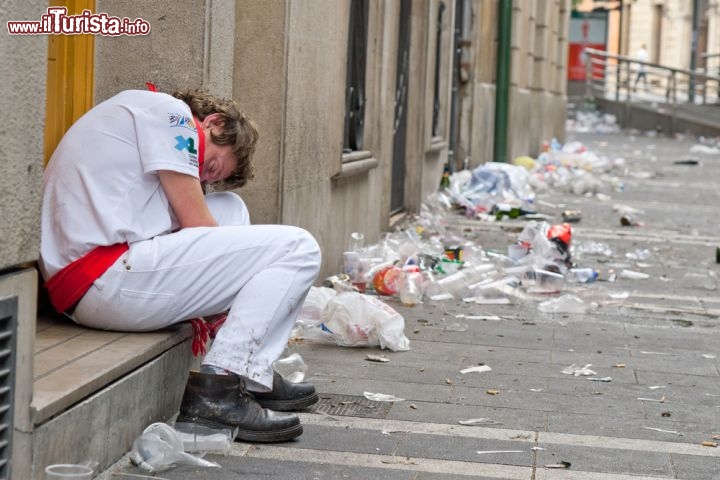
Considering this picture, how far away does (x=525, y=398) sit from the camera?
17.0ft

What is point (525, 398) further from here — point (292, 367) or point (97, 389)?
point (97, 389)

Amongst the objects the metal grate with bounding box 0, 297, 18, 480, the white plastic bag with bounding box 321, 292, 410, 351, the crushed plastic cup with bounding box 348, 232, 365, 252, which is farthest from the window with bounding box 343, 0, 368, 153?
the metal grate with bounding box 0, 297, 18, 480

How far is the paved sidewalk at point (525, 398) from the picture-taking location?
4.18m

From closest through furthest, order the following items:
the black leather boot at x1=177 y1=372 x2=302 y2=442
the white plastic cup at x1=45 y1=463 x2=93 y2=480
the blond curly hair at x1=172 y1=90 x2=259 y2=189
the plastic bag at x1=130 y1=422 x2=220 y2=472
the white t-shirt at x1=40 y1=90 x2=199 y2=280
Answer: the white plastic cup at x1=45 y1=463 x2=93 y2=480, the plastic bag at x1=130 y1=422 x2=220 y2=472, the white t-shirt at x1=40 y1=90 x2=199 y2=280, the black leather boot at x1=177 y1=372 x2=302 y2=442, the blond curly hair at x1=172 y1=90 x2=259 y2=189

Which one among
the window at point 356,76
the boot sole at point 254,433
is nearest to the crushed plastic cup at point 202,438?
the boot sole at point 254,433

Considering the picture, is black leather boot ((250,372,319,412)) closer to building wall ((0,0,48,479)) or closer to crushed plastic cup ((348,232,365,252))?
building wall ((0,0,48,479))

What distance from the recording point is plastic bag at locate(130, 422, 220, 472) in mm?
3957

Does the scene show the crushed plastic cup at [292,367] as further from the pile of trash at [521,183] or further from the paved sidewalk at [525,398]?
the pile of trash at [521,183]

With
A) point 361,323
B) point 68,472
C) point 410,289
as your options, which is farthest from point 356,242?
point 68,472

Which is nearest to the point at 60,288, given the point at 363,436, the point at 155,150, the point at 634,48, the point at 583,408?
the point at 155,150

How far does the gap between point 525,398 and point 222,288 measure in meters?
1.52

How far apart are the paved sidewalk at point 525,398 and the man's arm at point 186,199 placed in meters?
0.76

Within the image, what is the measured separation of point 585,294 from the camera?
8.09 metres

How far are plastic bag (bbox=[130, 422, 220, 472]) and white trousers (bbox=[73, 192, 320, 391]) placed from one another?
0.92 feet
